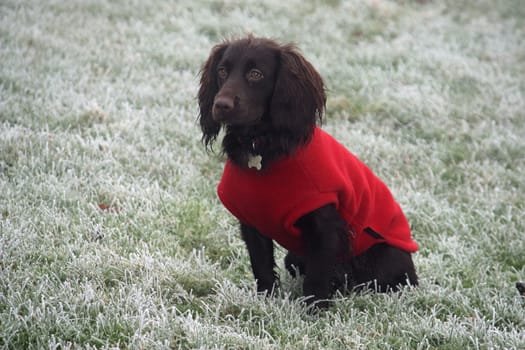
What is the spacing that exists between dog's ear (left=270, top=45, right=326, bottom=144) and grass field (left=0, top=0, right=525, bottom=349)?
37.6 inches

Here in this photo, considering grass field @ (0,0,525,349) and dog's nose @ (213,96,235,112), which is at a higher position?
dog's nose @ (213,96,235,112)

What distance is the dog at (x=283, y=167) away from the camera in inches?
127

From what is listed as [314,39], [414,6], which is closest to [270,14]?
[314,39]

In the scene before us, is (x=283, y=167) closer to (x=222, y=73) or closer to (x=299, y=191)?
(x=299, y=191)

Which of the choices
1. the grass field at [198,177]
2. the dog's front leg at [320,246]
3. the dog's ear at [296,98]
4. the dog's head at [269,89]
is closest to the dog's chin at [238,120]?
the dog's head at [269,89]

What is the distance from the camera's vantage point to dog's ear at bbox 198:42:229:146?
3.60 meters

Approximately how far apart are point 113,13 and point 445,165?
623 cm

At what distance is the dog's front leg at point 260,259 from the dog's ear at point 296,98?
2.30 ft

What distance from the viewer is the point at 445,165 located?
633cm

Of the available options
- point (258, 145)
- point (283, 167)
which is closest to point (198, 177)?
point (258, 145)

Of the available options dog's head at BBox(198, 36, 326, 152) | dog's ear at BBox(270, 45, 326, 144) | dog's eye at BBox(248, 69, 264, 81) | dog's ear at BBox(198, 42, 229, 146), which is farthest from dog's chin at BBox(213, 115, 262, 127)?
dog's ear at BBox(198, 42, 229, 146)

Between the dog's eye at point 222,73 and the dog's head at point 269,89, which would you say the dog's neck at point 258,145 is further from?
the dog's eye at point 222,73

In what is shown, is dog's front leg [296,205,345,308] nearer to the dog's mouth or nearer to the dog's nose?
the dog's mouth

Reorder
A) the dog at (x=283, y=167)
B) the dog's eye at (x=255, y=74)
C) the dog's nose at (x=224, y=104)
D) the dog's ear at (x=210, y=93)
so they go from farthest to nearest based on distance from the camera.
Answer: the dog's ear at (x=210, y=93), the dog's eye at (x=255, y=74), the dog at (x=283, y=167), the dog's nose at (x=224, y=104)
